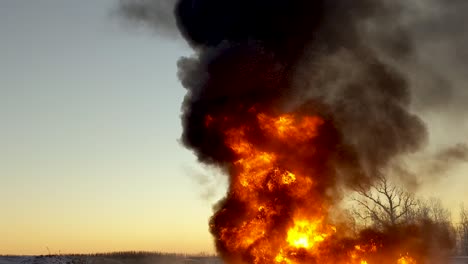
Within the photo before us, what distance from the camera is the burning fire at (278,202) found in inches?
901

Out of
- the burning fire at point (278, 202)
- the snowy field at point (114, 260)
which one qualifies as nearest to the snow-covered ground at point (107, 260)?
the snowy field at point (114, 260)

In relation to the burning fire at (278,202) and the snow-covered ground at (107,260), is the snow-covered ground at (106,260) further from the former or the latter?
the burning fire at (278,202)

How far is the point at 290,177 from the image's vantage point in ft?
77.6

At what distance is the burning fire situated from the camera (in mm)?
22891

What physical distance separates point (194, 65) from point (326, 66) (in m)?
7.87

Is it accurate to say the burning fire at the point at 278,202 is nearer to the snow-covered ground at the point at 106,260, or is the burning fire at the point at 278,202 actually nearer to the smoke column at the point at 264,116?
the smoke column at the point at 264,116

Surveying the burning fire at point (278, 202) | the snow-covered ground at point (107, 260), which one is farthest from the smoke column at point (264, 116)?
the snow-covered ground at point (107, 260)

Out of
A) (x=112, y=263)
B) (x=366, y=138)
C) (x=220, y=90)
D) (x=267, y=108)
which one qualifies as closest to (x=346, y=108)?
(x=366, y=138)

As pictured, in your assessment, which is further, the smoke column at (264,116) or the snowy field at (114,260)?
the snowy field at (114,260)

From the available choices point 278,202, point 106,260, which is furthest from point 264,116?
point 106,260

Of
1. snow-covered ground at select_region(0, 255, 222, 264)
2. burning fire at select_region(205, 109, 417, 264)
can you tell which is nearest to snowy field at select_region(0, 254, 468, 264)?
snow-covered ground at select_region(0, 255, 222, 264)

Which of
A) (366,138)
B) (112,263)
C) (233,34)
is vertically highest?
(233,34)

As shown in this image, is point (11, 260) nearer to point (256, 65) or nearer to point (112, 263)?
point (112, 263)

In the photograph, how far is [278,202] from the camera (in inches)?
914
